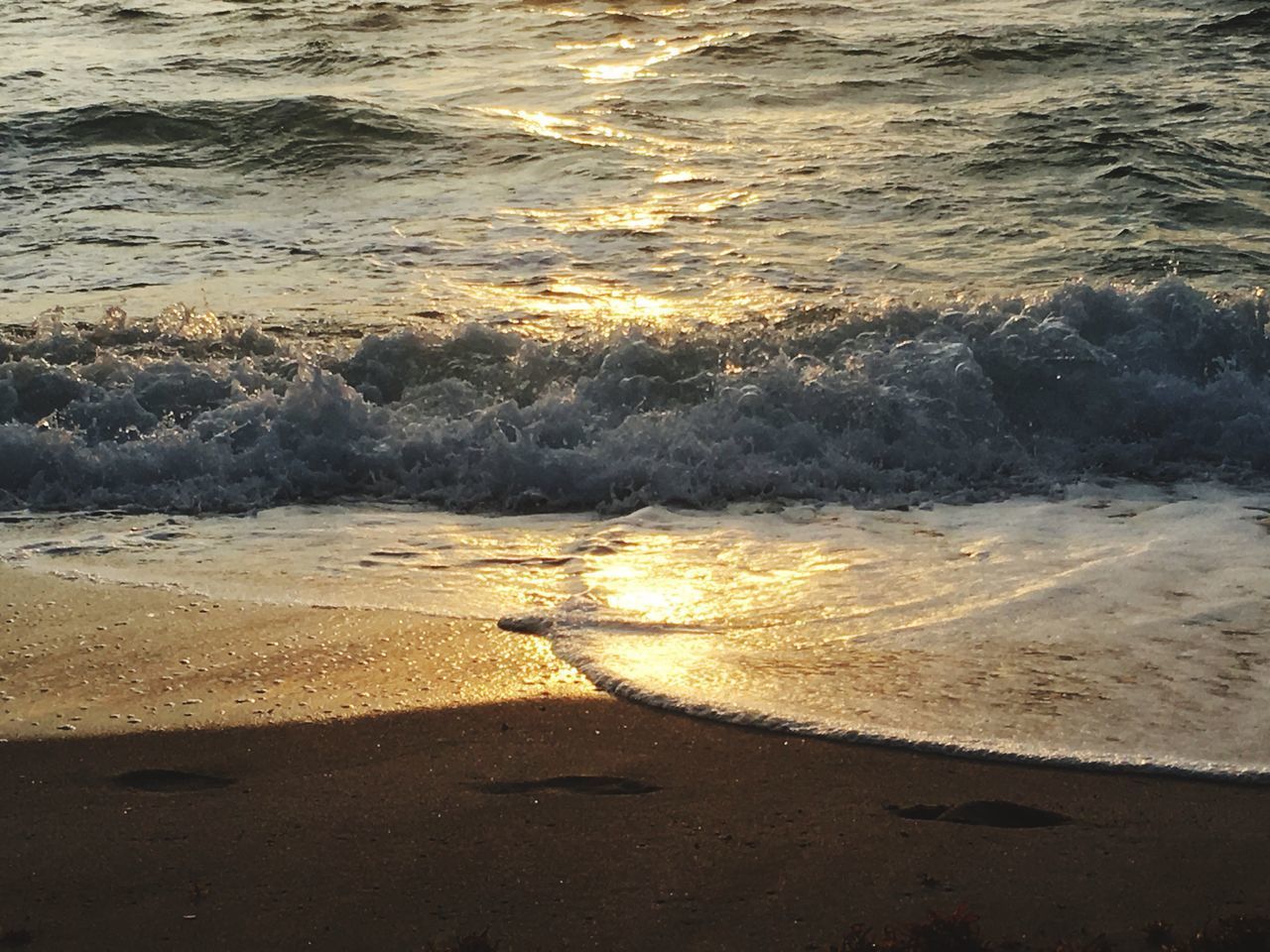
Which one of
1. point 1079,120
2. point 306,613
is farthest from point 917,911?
point 1079,120

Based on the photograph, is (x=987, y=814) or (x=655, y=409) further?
(x=655, y=409)

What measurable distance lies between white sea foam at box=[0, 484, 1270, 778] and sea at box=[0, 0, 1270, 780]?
20 millimetres

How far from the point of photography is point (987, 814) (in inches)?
132

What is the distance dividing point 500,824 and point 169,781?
84 centimetres

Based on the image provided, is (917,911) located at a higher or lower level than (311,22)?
lower

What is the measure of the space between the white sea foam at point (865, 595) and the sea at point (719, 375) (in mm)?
20

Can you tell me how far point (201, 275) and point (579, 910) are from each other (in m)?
7.20

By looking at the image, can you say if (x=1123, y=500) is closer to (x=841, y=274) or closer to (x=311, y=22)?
(x=841, y=274)

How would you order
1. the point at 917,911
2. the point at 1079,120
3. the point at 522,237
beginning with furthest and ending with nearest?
the point at 1079,120 → the point at 522,237 → the point at 917,911

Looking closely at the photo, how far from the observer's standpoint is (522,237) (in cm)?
1002

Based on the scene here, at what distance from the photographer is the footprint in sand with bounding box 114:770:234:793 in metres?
3.52

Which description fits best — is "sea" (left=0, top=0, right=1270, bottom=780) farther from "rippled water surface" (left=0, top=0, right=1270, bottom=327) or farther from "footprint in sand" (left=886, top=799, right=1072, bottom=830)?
"footprint in sand" (left=886, top=799, right=1072, bottom=830)

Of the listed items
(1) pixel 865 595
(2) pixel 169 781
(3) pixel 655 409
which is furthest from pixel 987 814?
(3) pixel 655 409

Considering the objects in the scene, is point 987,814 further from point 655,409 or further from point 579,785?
point 655,409
